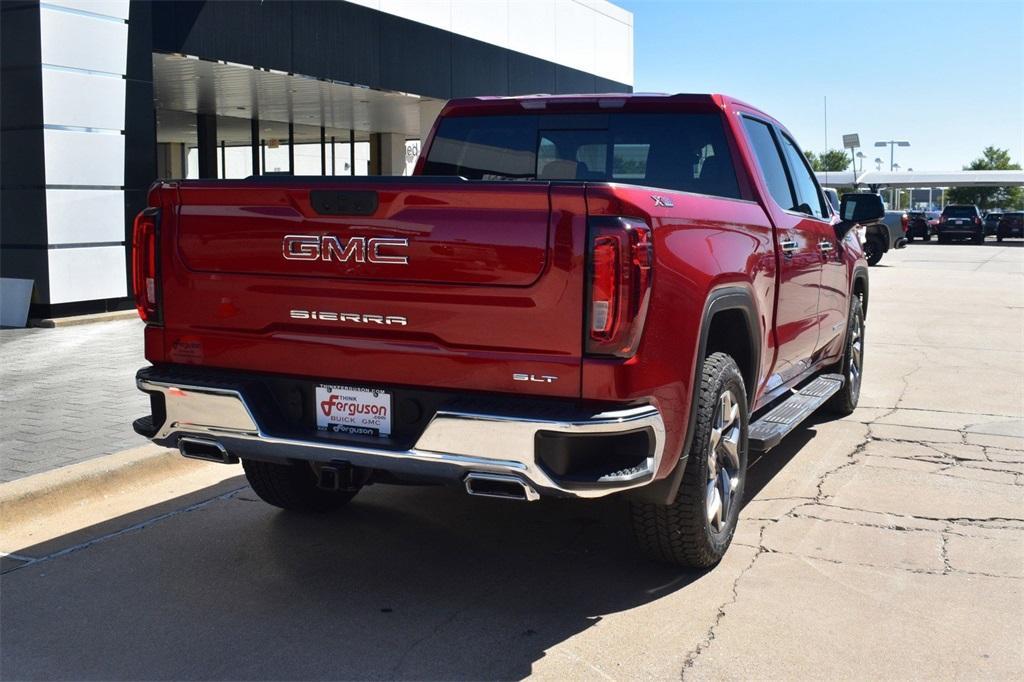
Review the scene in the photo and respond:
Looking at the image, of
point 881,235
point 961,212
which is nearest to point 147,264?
point 881,235

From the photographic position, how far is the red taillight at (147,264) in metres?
4.39

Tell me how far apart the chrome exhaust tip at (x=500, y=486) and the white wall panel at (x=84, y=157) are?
10.5m

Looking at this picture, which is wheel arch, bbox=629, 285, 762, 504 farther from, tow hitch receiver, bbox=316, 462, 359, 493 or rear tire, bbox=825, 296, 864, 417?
rear tire, bbox=825, 296, 864, 417

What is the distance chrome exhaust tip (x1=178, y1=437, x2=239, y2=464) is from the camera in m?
4.25

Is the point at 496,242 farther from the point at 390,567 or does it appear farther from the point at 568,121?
the point at 568,121

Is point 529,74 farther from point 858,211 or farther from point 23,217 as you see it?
point 858,211

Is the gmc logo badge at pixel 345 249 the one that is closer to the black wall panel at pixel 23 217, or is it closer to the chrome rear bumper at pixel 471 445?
the chrome rear bumper at pixel 471 445

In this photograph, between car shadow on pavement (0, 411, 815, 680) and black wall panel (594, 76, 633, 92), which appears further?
black wall panel (594, 76, 633, 92)

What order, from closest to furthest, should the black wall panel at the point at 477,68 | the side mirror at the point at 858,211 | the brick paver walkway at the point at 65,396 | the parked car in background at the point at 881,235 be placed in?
the brick paver walkway at the point at 65,396 → the side mirror at the point at 858,211 → the black wall panel at the point at 477,68 → the parked car in background at the point at 881,235

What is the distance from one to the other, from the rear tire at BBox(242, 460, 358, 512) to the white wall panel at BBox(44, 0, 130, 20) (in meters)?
9.40

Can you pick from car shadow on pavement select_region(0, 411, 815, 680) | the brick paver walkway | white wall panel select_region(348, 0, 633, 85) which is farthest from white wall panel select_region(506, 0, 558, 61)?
car shadow on pavement select_region(0, 411, 815, 680)

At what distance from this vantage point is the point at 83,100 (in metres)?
12.9

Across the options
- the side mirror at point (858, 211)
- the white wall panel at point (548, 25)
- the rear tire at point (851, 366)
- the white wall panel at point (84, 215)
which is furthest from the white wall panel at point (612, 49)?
the side mirror at point (858, 211)

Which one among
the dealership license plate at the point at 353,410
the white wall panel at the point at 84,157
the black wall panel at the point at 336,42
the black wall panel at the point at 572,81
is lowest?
the dealership license plate at the point at 353,410
